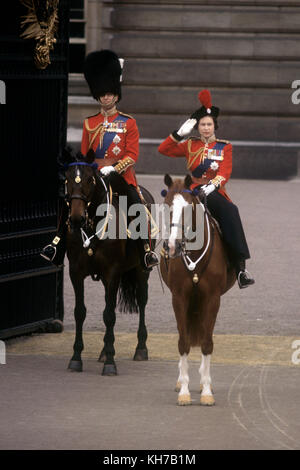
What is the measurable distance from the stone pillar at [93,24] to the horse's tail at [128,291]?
14440 millimetres

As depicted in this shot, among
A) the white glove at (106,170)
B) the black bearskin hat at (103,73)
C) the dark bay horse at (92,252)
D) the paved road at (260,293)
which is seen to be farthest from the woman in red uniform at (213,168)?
the paved road at (260,293)

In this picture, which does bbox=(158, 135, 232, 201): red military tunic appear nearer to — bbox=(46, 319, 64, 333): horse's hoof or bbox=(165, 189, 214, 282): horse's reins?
bbox=(165, 189, 214, 282): horse's reins

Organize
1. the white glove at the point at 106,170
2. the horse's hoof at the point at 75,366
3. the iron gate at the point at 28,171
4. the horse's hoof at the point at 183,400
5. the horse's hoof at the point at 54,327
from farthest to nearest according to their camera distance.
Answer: the horse's hoof at the point at 54,327, the iron gate at the point at 28,171, the horse's hoof at the point at 75,366, the white glove at the point at 106,170, the horse's hoof at the point at 183,400

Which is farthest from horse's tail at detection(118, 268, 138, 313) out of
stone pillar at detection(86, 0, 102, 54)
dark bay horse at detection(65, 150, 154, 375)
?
stone pillar at detection(86, 0, 102, 54)

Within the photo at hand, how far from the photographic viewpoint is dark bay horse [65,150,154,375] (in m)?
9.16

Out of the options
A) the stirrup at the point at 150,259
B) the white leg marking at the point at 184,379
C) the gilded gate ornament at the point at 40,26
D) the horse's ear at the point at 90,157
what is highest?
the gilded gate ornament at the point at 40,26

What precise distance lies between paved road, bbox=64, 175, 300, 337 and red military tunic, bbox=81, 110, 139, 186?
6.98 feet

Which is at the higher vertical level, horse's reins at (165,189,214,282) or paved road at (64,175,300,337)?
horse's reins at (165,189,214,282)

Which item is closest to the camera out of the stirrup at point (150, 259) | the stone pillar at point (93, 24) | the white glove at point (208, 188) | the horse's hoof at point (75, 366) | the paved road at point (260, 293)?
the white glove at point (208, 188)

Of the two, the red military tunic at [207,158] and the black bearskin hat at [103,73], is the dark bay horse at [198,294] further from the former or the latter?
the black bearskin hat at [103,73]

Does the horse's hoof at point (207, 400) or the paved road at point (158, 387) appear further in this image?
the horse's hoof at point (207, 400)

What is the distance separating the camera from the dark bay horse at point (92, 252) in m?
9.16

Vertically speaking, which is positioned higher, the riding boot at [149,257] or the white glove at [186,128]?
the white glove at [186,128]

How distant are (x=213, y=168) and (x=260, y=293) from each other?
429 centimetres
